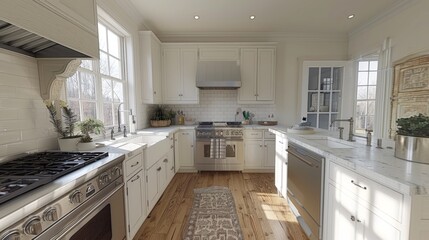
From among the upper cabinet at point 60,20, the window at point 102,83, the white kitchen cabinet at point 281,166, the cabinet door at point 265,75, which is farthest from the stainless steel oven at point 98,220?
the cabinet door at point 265,75

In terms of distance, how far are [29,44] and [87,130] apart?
76 cm

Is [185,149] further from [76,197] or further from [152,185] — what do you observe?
[76,197]

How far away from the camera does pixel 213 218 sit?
231cm

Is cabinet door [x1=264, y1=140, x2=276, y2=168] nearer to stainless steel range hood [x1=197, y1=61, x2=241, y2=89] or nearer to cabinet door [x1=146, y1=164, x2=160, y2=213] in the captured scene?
stainless steel range hood [x1=197, y1=61, x2=241, y2=89]

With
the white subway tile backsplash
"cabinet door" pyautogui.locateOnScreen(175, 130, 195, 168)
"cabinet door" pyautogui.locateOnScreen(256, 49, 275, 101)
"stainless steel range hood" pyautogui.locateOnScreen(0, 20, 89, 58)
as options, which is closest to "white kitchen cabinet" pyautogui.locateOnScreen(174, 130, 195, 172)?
"cabinet door" pyautogui.locateOnScreen(175, 130, 195, 168)

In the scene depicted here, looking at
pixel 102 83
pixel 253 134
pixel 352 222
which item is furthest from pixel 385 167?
pixel 102 83

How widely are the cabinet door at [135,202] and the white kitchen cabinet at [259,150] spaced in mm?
2205

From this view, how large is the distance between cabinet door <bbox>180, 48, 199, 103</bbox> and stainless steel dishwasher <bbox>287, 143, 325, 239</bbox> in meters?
2.24

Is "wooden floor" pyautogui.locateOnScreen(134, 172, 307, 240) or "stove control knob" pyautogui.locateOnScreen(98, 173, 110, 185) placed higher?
"stove control knob" pyautogui.locateOnScreen(98, 173, 110, 185)

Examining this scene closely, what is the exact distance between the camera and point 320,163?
1.70 metres

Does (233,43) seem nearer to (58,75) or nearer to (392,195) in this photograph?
(58,75)

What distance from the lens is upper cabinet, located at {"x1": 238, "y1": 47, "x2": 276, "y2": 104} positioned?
12.7ft

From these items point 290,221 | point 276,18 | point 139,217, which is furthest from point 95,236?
point 276,18

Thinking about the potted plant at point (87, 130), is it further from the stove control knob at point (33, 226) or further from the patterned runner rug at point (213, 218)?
the patterned runner rug at point (213, 218)
